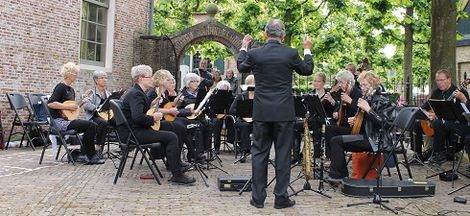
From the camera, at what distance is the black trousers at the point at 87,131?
9.77 meters

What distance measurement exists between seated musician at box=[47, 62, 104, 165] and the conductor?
4356 millimetres

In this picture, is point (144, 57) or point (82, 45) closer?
point (82, 45)

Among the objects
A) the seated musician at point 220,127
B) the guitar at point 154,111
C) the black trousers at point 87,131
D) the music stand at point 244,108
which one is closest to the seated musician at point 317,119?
the music stand at point 244,108

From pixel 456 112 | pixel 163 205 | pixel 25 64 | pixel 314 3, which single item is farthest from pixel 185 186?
pixel 314 3

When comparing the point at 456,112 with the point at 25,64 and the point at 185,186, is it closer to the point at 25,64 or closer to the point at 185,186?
the point at 185,186

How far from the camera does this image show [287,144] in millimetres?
6516

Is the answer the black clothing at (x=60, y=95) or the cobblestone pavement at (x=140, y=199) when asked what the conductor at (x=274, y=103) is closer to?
the cobblestone pavement at (x=140, y=199)

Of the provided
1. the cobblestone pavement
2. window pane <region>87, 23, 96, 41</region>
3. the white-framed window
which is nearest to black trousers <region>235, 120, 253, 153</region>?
the cobblestone pavement

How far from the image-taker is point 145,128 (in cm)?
803

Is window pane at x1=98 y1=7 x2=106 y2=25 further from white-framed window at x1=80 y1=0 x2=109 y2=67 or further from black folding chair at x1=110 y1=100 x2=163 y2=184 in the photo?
black folding chair at x1=110 y1=100 x2=163 y2=184

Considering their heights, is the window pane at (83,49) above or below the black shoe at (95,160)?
above

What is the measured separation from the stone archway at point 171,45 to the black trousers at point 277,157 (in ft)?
39.6

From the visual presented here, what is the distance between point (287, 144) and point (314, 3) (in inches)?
703

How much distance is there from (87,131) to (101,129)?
0.63 m
